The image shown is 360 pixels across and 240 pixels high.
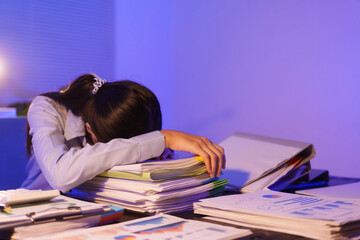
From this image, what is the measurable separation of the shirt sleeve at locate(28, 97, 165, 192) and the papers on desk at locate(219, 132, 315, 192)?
0.79 feet

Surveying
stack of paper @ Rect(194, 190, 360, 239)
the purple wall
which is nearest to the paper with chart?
stack of paper @ Rect(194, 190, 360, 239)

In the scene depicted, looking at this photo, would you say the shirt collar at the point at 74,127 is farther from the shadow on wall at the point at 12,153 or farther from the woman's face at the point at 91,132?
the shadow on wall at the point at 12,153

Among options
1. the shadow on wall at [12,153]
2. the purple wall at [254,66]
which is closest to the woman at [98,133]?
the shadow on wall at [12,153]

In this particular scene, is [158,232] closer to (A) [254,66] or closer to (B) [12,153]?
(B) [12,153]

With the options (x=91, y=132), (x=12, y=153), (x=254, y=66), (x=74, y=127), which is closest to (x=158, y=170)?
(x=91, y=132)

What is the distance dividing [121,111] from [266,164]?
412mm

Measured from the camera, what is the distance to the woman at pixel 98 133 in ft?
2.90

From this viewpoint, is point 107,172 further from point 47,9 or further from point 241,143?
point 47,9

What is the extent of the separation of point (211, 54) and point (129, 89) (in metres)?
3.74

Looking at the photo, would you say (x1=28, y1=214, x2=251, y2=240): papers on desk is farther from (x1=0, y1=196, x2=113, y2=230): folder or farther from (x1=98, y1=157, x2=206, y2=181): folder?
(x1=98, y1=157, x2=206, y2=181): folder

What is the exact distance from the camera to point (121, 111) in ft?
3.25

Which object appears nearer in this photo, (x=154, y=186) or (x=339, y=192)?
(x=154, y=186)

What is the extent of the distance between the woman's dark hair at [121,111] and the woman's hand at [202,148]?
9 centimetres

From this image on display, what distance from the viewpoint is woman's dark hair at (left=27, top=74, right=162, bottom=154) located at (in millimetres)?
999
